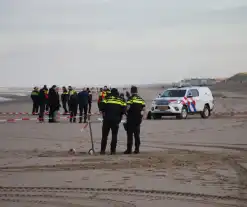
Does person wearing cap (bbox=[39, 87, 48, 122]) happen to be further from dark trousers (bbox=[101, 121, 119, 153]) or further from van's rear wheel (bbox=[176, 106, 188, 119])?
dark trousers (bbox=[101, 121, 119, 153])

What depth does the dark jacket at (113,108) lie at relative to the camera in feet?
44.9

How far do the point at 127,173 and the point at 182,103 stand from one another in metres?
18.0

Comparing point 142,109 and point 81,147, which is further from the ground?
point 142,109

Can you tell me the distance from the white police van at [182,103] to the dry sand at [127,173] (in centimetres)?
986

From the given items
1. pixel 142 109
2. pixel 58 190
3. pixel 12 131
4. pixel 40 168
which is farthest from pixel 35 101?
pixel 58 190

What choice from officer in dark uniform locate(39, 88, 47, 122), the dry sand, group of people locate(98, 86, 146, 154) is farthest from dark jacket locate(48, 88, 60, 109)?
group of people locate(98, 86, 146, 154)

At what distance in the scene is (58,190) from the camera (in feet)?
28.4

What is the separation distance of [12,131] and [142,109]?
802 cm

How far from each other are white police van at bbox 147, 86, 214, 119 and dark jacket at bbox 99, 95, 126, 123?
14215 millimetres

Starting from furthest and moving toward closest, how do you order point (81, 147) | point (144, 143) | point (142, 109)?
1. point (144, 143)
2. point (81, 147)
3. point (142, 109)

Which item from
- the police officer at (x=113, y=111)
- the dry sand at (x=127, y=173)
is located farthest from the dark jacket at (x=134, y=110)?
the dry sand at (x=127, y=173)

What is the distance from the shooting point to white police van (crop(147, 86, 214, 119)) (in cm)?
2788

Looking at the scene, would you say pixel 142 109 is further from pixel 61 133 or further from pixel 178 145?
pixel 61 133

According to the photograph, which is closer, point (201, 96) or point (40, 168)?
point (40, 168)
